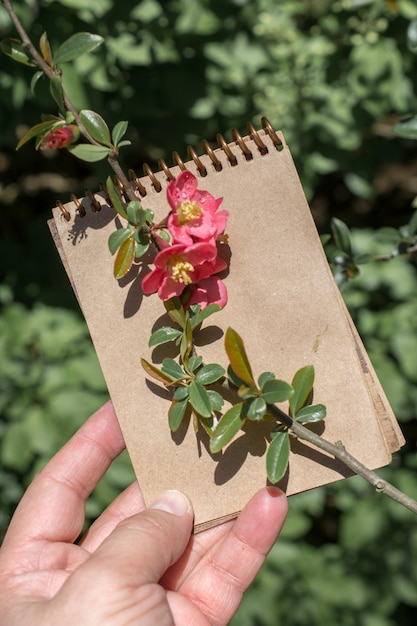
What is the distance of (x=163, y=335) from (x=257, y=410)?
21 cm

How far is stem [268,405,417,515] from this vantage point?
1.12 m

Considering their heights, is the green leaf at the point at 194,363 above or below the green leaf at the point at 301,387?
above

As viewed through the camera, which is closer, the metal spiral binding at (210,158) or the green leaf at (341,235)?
the metal spiral binding at (210,158)

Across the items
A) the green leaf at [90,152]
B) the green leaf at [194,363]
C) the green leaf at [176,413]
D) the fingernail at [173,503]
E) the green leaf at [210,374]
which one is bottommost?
the fingernail at [173,503]

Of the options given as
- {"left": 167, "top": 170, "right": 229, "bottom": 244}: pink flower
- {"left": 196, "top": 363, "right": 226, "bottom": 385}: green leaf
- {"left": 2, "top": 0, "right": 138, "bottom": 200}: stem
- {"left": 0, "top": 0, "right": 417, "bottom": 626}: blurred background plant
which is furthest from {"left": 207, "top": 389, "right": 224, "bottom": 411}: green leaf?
{"left": 0, "top": 0, "right": 417, "bottom": 626}: blurred background plant

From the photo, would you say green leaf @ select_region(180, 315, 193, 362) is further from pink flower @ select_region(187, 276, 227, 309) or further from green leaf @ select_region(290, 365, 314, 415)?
green leaf @ select_region(290, 365, 314, 415)

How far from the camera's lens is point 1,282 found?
2479 mm

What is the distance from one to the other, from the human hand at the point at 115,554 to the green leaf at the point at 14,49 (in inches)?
30.4

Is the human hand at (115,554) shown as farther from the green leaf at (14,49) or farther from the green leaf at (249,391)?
the green leaf at (14,49)

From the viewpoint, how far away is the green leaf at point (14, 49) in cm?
121

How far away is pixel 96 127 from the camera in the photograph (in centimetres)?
117

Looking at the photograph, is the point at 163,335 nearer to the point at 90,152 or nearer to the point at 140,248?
the point at 140,248

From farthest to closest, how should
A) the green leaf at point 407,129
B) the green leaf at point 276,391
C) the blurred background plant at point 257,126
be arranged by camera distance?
1. the blurred background plant at point 257,126
2. the green leaf at point 407,129
3. the green leaf at point 276,391

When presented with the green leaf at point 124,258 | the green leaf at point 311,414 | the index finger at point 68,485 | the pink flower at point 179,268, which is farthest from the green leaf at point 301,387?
the index finger at point 68,485
